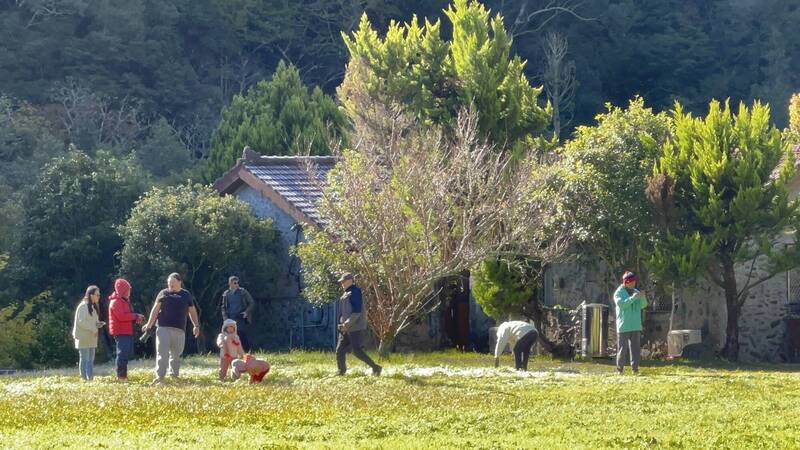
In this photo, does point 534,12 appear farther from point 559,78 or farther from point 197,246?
point 197,246

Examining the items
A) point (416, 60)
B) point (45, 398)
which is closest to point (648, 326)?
point (416, 60)

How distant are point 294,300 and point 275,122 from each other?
49.4 feet

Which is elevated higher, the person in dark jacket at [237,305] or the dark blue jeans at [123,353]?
the person in dark jacket at [237,305]

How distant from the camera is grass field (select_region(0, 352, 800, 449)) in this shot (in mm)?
15016

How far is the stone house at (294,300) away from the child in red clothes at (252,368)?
12965mm

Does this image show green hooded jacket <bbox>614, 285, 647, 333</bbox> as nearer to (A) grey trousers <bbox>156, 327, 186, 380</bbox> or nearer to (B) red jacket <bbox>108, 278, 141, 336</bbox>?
(A) grey trousers <bbox>156, 327, 186, 380</bbox>

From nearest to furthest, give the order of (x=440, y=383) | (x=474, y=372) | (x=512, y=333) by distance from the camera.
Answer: (x=440, y=383) < (x=474, y=372) < (x=512, y=333)

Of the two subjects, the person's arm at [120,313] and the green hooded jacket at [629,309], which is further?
the person's arm at [120,313]

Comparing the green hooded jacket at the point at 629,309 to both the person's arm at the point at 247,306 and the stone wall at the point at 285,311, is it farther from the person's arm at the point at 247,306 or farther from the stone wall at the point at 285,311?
the stone wall at the point at 285,311

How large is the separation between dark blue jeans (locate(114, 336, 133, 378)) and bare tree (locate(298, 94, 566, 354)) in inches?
208

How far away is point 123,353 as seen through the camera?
24.7 meters

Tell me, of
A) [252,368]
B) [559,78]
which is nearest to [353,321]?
[252,368]

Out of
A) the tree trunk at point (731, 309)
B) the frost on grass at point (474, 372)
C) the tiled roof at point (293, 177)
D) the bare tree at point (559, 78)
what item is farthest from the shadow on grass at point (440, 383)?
the bare tree at point (559, 78)

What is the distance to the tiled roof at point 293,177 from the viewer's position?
36188 mm
